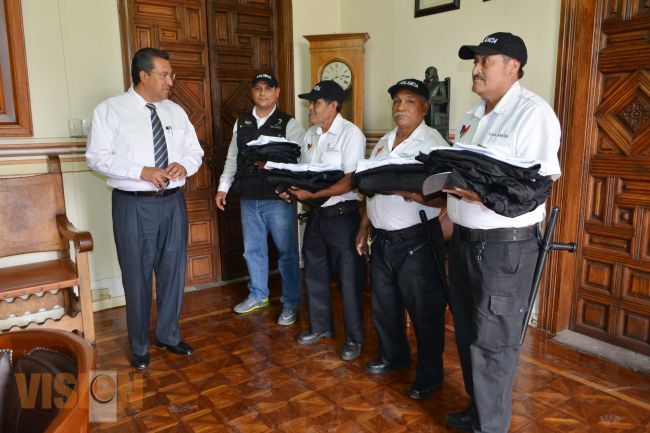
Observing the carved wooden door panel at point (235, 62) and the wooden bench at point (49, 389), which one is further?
the carved wooden door panel at point (235, 62)

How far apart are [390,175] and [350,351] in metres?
1.09

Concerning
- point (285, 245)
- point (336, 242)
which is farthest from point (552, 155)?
point (285, 245)

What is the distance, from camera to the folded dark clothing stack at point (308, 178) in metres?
2.58

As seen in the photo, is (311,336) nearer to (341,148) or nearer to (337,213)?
(337,213)

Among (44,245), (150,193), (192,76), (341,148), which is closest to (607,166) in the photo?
(341,148)

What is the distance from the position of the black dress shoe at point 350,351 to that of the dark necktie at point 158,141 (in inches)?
53.4

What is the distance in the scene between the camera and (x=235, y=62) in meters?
3.94

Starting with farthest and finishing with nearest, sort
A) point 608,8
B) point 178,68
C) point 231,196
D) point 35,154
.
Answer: point 231,196
point 178,68
point 35,154
point 608,8

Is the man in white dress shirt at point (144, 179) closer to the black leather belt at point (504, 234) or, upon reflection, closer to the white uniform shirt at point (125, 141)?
the white uniform shirt at point (125, 141)

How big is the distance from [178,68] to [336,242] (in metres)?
1.92

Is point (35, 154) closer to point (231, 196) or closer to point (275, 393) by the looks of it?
point (231, 196)

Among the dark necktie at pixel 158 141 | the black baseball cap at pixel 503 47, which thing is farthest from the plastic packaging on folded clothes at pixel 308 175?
the black baseball cap at pixel 503 47

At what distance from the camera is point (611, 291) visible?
9.12ft

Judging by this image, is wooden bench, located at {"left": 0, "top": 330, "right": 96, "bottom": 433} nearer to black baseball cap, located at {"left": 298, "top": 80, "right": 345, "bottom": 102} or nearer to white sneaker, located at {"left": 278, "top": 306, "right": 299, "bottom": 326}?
black baseball cap, located at {"left": 298, "top": 80, "right": 345, "bottom": 102}
